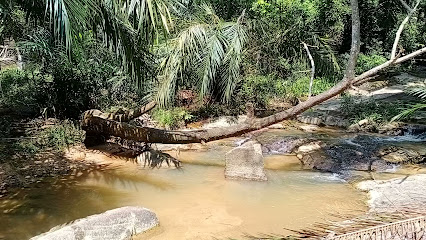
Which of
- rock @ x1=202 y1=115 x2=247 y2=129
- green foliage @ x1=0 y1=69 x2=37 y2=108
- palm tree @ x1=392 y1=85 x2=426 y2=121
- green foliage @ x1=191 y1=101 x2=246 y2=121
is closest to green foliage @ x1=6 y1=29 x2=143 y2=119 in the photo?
green foliage @ x1=0 y1=69 x2=37 y2=108

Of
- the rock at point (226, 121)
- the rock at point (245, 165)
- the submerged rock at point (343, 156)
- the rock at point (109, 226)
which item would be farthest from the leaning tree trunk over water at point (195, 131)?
the rock at point (226, 121)

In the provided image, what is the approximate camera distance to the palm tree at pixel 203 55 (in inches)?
319

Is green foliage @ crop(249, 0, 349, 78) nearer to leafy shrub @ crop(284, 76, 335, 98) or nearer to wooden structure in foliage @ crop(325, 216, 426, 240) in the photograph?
leafy shrub @ crop(284, 76, 335, 98)

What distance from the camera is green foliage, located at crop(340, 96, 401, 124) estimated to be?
889cm

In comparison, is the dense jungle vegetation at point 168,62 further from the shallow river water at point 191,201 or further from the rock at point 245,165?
the rock at point 245,165

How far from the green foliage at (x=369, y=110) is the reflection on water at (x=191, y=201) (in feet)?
11.3

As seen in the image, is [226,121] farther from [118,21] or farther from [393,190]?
[118,21]

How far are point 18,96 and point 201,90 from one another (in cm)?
354

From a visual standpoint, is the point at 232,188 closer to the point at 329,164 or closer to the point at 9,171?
the point at 329,164

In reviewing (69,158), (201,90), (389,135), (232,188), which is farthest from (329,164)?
(69,158)

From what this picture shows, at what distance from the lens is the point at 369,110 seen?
934 cm

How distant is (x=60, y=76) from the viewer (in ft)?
23.4

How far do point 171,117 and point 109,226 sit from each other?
476cm

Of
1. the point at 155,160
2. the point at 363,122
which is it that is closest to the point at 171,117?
the point at 155,160
